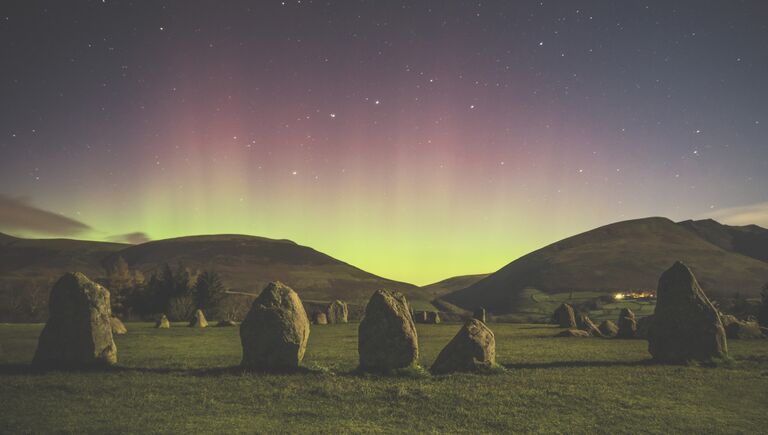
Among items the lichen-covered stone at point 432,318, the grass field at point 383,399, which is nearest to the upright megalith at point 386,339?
the grass field at point 383,399

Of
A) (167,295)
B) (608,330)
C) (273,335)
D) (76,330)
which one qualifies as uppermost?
(167,295)

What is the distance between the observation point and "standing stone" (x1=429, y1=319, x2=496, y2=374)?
22.0 metres

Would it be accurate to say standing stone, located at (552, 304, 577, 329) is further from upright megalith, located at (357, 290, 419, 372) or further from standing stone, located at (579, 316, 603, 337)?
upright megalith, located at (357, 290, 419, 372)

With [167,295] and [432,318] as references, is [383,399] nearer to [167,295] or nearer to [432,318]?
[432,318]

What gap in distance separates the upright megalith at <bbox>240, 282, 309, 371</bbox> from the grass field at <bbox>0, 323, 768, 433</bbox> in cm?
104

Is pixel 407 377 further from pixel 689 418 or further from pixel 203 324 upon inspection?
pixel 203 324

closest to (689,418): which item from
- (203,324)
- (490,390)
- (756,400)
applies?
(756,400)

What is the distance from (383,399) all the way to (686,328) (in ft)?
55.3

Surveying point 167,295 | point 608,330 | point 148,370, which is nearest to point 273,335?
point 148,370

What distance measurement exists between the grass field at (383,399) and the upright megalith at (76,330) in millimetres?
1106

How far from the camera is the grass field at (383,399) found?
14.1m

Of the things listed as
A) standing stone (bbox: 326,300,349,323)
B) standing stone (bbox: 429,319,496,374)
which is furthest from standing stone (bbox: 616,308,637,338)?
standing stone (bbox: 326,300,349,323)

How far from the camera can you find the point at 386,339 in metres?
22.1

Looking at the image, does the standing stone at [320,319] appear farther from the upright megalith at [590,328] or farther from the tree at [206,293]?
the upright megalith at [590,328]
